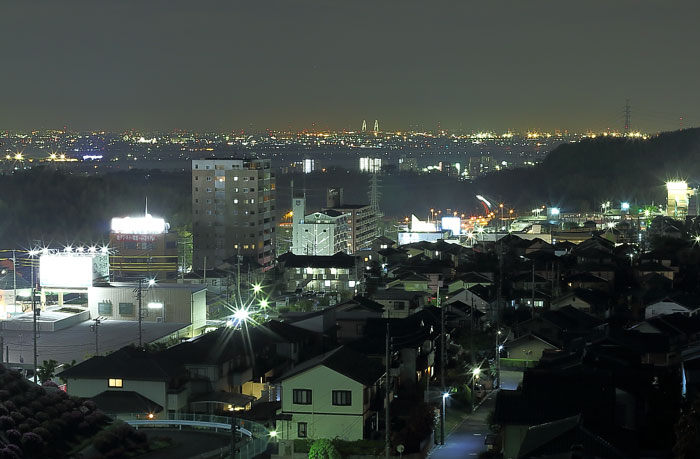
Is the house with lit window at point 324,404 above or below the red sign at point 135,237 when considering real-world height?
below

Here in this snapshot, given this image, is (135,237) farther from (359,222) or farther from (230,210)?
(359,222)

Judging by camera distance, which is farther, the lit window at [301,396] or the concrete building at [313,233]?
the concrete building at [313,233]

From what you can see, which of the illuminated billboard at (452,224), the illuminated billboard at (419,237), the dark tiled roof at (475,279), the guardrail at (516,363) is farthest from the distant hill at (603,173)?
the guardrail at (516,363)

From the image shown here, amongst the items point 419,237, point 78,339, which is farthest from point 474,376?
point 419,237

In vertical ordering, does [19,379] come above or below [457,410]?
above

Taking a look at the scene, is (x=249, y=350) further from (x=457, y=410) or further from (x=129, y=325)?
(x=129, y=325)

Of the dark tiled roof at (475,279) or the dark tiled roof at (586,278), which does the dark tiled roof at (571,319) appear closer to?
the dark tiled roof at (475,279)

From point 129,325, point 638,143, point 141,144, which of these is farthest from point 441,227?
point 141,144
